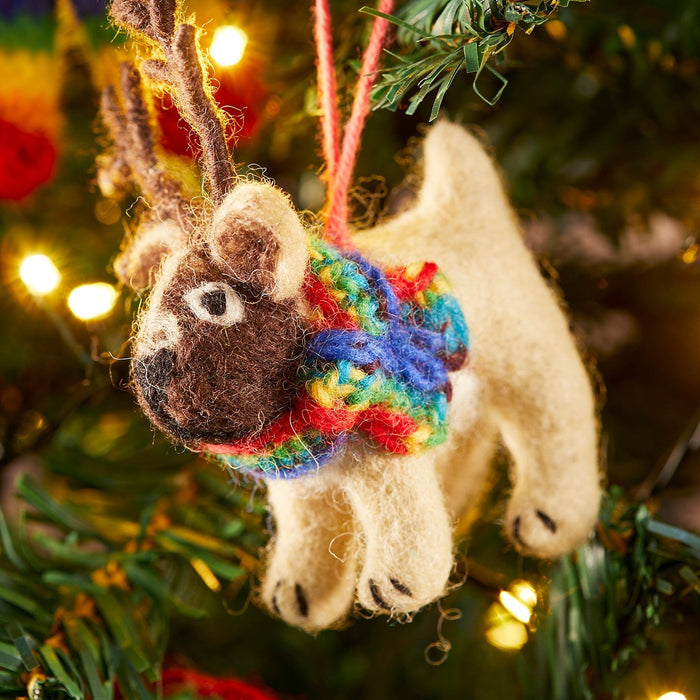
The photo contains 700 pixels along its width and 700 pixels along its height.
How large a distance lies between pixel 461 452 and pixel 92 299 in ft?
0.89

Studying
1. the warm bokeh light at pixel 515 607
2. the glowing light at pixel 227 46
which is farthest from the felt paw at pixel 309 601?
the glowing light at pixel 227 46

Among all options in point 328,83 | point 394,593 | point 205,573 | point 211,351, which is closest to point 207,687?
point 205,573

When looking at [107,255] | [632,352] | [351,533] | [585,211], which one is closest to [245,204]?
[351,533]

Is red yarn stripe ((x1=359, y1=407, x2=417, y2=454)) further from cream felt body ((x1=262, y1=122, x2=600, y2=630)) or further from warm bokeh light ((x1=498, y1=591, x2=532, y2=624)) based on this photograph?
warm bokeh light ((x1=498, y1=591, x2=532, y2=624))

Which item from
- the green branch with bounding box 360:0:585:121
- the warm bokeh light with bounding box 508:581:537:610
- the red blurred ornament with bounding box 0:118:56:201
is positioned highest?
the green branch with bounding box 360:0:585:121

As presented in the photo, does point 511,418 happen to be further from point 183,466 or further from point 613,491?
point 183,466

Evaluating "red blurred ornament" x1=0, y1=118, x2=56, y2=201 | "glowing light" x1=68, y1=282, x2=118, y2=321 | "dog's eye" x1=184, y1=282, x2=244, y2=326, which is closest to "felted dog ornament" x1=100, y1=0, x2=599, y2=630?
"dog's eye" x1=184, y1=282, x2=244, y2=326

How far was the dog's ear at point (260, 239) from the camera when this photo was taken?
0.96 feet

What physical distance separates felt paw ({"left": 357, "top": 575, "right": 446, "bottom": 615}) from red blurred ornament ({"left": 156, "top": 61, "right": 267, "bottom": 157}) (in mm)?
297

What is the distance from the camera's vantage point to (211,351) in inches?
11.8

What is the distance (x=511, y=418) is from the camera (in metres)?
0.46

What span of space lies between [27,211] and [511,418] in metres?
0.50

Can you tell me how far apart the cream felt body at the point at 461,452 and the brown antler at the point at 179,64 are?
12 centimetres

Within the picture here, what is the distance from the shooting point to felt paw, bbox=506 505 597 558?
1.53 ft
